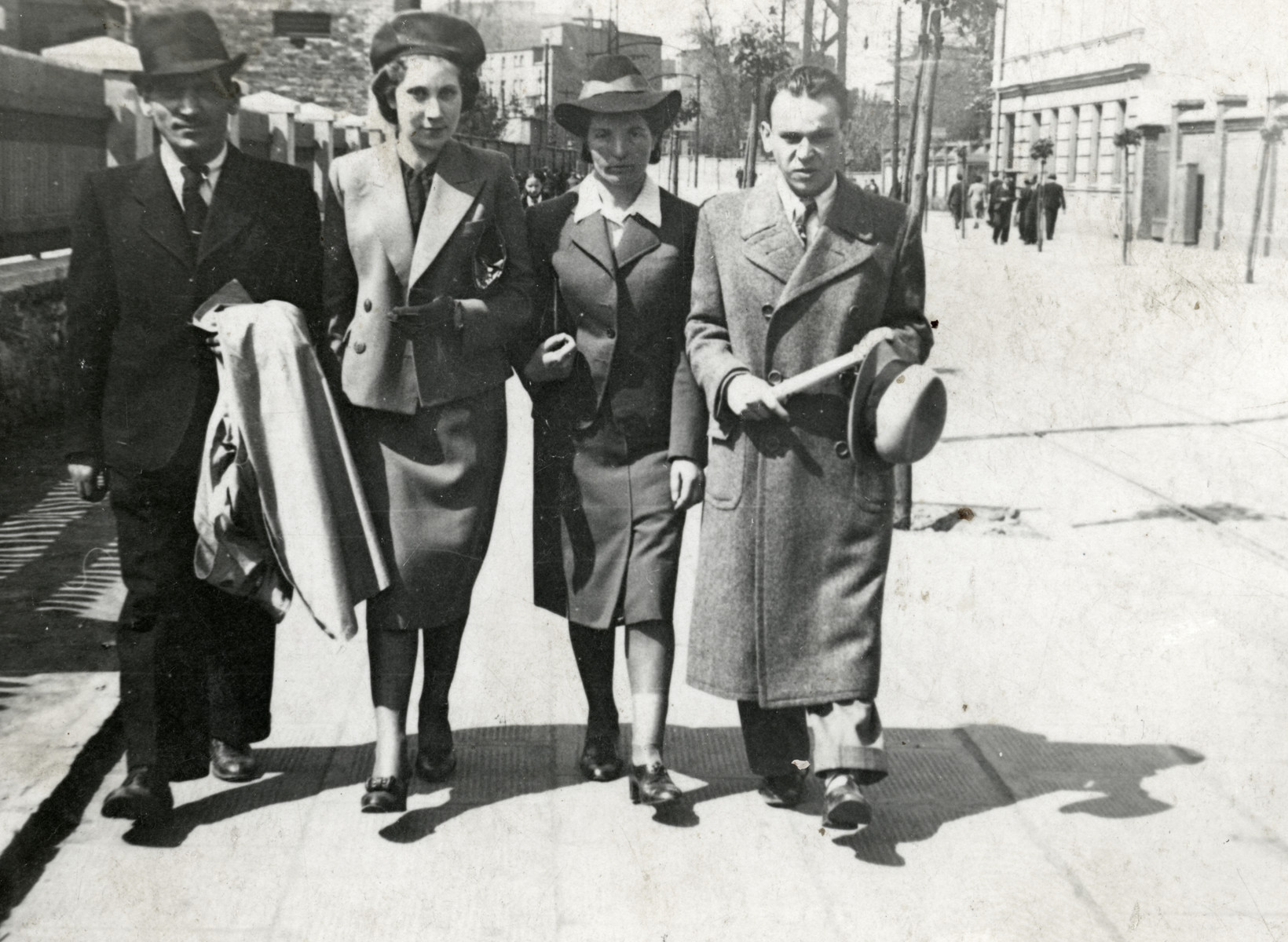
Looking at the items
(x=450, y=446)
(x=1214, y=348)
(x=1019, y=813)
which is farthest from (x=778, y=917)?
(x=1214, y=348)

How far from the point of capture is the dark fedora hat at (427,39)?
3754 millimetres

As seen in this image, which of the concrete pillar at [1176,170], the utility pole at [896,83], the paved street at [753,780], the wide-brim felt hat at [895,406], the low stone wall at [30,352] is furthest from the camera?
the concrete pillar at [1176,170]

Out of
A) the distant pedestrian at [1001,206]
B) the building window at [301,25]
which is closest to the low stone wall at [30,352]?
the building window at [301,25]

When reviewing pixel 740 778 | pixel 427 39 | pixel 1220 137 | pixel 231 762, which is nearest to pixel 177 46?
pixel 427 39

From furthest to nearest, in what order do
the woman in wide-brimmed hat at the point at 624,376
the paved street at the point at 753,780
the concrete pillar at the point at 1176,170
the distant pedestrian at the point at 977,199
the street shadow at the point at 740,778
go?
the concrete pillar at the point at 1176,170 → the distant pedestrian at the point at 977,199 → the woman in wide-brimmed hat at the point at 624,376 → the street shadow at the point at 740,778 → the paved street at the point at 753,780

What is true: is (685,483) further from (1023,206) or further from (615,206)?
(1023,206)

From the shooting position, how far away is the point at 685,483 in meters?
4.00

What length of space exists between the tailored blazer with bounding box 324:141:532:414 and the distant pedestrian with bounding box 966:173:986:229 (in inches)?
205

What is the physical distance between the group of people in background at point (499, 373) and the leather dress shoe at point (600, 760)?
22 cm

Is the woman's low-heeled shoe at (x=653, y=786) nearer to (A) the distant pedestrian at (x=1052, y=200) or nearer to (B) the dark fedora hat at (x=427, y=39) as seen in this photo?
(B) the dark fedora hat at (x=427, y=39)

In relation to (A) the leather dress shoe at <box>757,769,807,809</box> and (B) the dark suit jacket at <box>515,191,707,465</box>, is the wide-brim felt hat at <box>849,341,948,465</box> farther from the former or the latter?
(A) the leather dress shoe at <box>757,769,807,809</box>

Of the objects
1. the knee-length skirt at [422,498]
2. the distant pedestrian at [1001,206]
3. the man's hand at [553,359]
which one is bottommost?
the knee-length skirt at [422,498]

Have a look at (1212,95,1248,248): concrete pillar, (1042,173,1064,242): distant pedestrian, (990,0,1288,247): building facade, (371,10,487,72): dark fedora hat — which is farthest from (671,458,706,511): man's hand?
(1212,95,1248,248): concrete pillar

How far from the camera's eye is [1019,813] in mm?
4039
